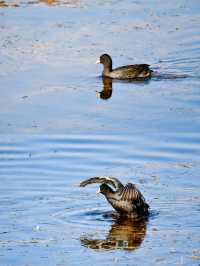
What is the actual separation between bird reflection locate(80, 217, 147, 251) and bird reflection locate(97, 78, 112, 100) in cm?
660

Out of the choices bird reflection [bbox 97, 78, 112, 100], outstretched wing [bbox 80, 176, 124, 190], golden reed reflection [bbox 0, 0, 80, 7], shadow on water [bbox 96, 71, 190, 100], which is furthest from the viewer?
golden reed reflection [bbox 0, 0, 80, 7]

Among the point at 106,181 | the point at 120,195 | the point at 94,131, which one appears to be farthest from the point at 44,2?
the point at 120,195

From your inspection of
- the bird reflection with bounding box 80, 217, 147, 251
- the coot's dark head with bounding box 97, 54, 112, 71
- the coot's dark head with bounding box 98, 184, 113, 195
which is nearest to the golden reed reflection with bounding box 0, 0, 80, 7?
the coot's dark head with bounding box 97, 54, 112, 71

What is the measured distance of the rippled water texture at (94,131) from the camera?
959 centimetres

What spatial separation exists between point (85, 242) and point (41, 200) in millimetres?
1628

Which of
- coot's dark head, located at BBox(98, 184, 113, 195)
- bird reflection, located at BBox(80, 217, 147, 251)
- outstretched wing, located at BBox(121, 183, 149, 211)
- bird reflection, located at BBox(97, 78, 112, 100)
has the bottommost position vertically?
bird reflection, located at BBox(80, 217, 147, 251)

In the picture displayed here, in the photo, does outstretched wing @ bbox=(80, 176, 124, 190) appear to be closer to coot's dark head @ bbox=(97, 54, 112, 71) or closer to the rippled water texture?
the rippled water texture

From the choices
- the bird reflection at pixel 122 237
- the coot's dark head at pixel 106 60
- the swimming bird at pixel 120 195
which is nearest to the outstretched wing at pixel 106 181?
the swimming bird at pixel 120 195

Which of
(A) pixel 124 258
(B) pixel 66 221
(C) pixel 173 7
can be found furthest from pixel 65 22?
(A) pixel 124 258

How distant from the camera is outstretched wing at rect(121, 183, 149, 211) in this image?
414 inches

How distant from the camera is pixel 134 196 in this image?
34.7ft

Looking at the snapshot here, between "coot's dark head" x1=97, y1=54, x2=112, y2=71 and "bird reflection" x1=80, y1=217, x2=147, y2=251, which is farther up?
"coot's dark head" x1=97, y1=54, x2=112, y2=71

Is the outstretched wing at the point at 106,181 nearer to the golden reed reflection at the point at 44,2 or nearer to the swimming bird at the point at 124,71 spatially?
the swimming bird at the point at 124,71

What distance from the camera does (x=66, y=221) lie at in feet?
33.9
